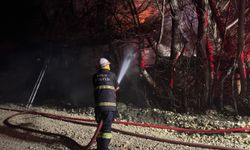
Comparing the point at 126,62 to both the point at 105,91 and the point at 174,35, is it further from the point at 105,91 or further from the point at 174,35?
the point at 105,91

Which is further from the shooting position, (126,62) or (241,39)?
(126,62)

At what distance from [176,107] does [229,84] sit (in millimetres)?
1812

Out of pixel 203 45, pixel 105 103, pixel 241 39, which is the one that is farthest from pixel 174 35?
pixel 105 103

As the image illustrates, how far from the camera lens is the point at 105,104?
19.4 ft

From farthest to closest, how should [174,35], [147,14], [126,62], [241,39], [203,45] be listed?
[147,14]
[126,62]
[174,35]
[203,45]
[241,39]

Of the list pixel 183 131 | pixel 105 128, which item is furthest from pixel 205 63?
pixel 105 128

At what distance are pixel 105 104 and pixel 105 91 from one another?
10.1 inches

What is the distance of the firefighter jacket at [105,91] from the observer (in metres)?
5.93

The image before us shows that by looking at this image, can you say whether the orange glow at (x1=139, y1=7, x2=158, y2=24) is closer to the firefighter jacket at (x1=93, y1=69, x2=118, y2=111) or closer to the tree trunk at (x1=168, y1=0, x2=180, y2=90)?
the tree trunk at (x1=168, y1=0, x2=180, y2=90)

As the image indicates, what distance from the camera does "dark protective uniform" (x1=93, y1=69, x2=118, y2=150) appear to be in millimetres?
5891

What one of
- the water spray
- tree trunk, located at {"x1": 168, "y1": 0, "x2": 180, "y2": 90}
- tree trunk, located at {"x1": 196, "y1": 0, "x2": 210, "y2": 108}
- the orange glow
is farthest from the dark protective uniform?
the orange glow

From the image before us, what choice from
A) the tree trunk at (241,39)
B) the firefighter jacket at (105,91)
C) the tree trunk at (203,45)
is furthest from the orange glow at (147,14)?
the firefighter jacket at (105,91)

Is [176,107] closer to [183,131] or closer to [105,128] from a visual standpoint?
[183,131]

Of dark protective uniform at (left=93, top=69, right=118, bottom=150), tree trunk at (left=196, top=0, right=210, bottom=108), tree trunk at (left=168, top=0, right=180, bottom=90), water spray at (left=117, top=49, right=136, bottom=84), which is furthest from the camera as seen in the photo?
water spray at (left=117, top=49, right=136, bottom=84)
